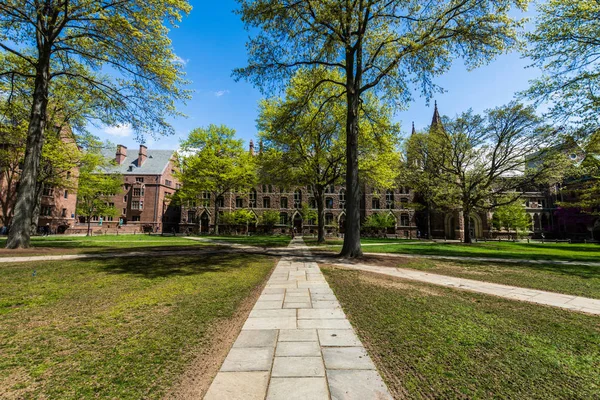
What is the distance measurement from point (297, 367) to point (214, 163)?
30.2 meters

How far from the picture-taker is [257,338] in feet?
11.7

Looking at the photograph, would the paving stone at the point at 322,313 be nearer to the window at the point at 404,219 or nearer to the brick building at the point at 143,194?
the window at the point at 404,219

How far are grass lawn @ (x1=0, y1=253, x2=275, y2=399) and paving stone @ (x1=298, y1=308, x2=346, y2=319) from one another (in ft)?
4.06

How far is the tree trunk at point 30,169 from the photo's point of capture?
12117mm

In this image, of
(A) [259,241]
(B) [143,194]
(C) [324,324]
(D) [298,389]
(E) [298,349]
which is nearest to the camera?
(D) [298,389]

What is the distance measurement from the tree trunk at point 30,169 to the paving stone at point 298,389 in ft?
51.3

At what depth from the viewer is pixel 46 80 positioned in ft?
42.5

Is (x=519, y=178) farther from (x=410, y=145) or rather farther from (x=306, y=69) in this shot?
(x=306, y=69)

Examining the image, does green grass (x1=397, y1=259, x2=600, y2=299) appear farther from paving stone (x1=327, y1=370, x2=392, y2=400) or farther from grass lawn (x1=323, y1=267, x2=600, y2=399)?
paving stone (x1=327, y1=370, x2=392, y2=400)

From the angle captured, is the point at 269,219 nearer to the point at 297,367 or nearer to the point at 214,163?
the point at 214,163

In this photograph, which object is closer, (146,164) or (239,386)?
(239,386)

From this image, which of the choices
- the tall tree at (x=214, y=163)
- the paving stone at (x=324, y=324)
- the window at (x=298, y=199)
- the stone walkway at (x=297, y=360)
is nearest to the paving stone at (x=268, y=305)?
the stone walkway at (x=297, y=360)

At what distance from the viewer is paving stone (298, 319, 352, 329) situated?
3953 mm

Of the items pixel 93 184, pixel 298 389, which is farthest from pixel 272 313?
pixel 93 184
